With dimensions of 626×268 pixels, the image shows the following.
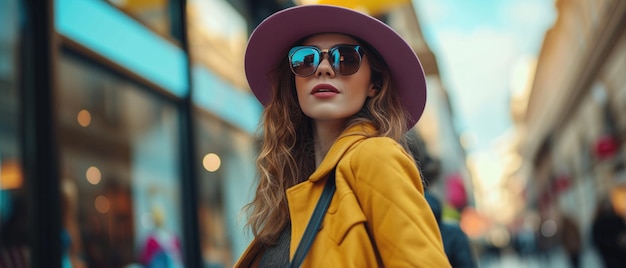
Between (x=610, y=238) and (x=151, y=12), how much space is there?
5824 mm

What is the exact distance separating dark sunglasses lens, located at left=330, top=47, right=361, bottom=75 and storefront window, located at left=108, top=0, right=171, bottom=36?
447 centimetres

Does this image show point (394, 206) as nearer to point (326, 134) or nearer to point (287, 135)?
point (326, 134)

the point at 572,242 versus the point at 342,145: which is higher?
the point at 342,145

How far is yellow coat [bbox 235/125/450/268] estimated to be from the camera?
1.62 meters

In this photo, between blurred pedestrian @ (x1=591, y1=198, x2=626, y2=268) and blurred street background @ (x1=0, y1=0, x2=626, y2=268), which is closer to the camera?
blurred street background @ (x1=0, y1=0, x2=626, y2=268)

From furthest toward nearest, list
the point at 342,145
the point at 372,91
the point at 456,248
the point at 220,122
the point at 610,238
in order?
the point at 610,238
the point at 220,122
the point at 456,248
the point at 372,91
the point at 342,145

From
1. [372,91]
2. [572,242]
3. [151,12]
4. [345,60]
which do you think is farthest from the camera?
[572,242]

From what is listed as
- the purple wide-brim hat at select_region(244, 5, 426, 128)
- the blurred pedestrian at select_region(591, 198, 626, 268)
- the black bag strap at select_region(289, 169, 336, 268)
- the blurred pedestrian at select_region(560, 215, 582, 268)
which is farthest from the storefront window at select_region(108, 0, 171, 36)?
the blurred pedestrian at select_region(560, 215, 582, 268)

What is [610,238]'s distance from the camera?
933 centimetres

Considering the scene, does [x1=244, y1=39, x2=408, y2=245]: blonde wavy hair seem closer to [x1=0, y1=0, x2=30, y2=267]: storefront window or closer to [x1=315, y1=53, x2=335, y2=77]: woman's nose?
[x1=315, y1=53, x2=335, y2=77]: woman's nose

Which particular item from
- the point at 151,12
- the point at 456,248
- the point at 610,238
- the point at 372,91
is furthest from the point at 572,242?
the point at 372,91

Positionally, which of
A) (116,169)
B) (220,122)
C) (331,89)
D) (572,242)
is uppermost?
(220,122)

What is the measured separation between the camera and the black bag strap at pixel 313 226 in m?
1.73

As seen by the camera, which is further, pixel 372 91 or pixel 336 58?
pixel 372 91
